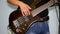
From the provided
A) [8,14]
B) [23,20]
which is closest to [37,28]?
[23,20]

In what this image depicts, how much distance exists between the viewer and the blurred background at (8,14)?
2025 mm

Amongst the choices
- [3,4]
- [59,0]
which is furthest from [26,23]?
[3,4]

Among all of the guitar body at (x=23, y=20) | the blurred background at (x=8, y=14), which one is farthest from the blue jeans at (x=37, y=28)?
the blurred background at (x=8, y=14)

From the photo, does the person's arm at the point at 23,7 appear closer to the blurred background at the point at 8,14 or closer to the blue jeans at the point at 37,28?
the blue jeans at the point at 37,28

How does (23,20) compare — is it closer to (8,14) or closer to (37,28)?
(37,28)

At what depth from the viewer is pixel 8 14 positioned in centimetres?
204

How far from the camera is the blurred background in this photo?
2.03 m

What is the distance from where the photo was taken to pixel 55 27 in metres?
2.12

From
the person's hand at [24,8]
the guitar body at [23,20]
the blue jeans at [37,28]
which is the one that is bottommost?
the blue jeans at [37,28]

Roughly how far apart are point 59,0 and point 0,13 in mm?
941

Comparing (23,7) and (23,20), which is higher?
(23,7)

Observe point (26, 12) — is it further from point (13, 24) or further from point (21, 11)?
point (13, 24)

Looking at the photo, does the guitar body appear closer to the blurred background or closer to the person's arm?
the person's arm

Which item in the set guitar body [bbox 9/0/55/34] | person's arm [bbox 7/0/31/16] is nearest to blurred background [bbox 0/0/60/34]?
guitar body [bbox 9/0/55/34]
